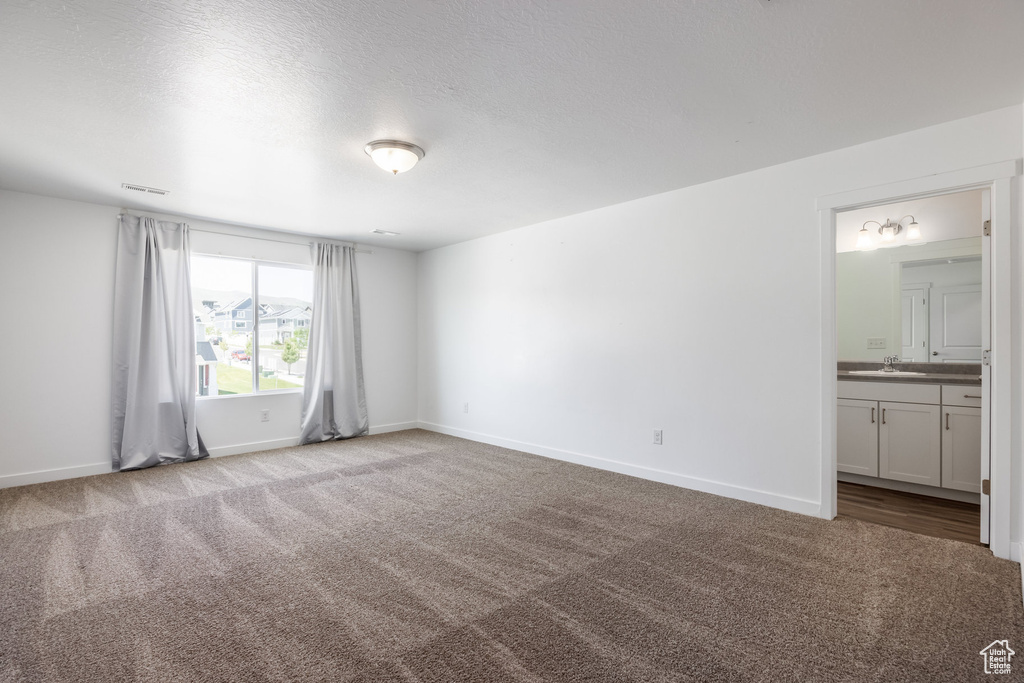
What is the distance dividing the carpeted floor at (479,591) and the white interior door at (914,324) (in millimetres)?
2139

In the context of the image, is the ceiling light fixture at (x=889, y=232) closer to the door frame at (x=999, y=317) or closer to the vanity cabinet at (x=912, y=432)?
the vanity cabinet at (x=912, y=432)

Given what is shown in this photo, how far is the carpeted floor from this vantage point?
6.08 feet

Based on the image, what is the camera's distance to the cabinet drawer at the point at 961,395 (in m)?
3.69

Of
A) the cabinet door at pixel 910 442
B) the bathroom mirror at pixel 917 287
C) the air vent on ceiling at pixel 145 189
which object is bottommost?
the cabinet door at pixel 910 442

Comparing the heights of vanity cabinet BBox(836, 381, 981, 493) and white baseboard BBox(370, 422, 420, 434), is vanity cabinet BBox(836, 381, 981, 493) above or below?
above

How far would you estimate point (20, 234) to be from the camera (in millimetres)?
4234

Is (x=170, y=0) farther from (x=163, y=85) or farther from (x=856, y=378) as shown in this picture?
(x=856, y=378)

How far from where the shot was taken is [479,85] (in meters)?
2.48

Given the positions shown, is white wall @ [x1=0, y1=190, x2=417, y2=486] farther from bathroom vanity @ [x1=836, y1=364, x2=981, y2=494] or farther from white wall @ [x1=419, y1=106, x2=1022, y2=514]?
bathroom vanity @ [x1=836, y1=364, x2=981, y2=494]

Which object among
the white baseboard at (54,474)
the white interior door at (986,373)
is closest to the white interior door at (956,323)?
the white interior door at (986,373)

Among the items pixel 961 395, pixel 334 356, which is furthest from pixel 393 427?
pixel 961 395

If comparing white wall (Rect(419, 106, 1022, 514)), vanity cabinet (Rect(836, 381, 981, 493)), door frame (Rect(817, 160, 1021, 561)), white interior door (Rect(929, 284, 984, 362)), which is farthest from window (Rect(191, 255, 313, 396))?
white interior door (Rect(929, 284, 984, 362))

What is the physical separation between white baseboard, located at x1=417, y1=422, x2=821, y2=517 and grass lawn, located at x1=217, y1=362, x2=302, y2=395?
250cm

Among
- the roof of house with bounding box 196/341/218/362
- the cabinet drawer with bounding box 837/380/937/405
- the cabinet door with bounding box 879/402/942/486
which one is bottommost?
the cabinet door with bounding box 879/402/942/486
